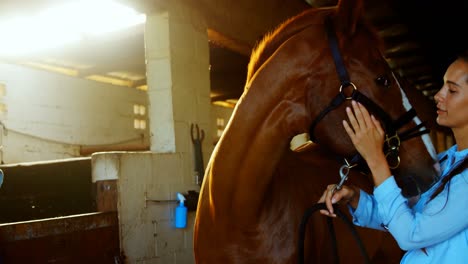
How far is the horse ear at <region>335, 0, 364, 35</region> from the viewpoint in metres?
1.61

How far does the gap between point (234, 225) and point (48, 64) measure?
570 cm

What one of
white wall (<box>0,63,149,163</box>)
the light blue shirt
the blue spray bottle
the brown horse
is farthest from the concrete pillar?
white wall (<box>0,63,149,163</box>)

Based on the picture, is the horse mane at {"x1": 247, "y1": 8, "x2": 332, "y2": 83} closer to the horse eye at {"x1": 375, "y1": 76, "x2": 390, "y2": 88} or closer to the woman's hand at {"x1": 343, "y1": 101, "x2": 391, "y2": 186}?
the horse eye at {"x1": 375, "y1": 76, "x2": 390, "y2": 88}

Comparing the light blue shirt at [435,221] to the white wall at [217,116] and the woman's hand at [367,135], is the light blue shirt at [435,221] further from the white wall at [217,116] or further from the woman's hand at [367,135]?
the white wall at [217,116]

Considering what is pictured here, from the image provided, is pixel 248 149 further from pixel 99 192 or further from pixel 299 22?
pixel 99 192

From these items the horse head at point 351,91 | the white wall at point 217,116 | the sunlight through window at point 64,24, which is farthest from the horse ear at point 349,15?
the white wall at point 217,116

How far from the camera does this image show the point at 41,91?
603 cm

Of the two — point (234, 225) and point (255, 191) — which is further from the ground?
point (255, 191)

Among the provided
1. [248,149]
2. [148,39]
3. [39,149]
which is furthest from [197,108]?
[39,149]

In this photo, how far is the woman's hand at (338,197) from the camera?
1.43m

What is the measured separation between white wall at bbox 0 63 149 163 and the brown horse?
443 cm

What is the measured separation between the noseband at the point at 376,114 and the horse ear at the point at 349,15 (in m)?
0.04

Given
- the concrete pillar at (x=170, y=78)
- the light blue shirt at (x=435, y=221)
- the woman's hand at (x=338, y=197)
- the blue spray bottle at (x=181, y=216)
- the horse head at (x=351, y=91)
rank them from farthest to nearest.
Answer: the concrete pillar at (x=170, y=78) → the blue spray bottle at (x=181, y=216) → the horse head at (x=351, y=91) → the woman's hand at (x=338, y=197) → the light blue shirt at (x=435, y=221)

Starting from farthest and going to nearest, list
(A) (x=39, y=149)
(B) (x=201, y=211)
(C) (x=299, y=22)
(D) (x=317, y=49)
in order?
(A) (x=39, y=149), (B) (x=201, y=211), (C) (x=299, y=22), (D) (x=317, y=49)
